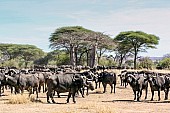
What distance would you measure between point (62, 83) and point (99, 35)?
4305 centimetres

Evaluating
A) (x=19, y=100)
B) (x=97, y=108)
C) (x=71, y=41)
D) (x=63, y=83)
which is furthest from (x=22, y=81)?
(x=71, y=41)

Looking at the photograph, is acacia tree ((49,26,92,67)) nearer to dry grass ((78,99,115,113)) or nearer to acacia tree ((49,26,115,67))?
acacia tree ((49,26,115,67))

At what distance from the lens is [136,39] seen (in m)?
68.1

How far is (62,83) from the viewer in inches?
773

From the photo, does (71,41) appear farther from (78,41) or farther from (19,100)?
(19,100)

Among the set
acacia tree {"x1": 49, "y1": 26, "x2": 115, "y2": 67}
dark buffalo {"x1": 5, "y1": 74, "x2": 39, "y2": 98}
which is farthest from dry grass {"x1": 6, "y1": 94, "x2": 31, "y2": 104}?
acacia tree {"x1": 49, "y1": 26, "x2": 115, "y2": 67}

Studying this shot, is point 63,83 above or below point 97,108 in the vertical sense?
above

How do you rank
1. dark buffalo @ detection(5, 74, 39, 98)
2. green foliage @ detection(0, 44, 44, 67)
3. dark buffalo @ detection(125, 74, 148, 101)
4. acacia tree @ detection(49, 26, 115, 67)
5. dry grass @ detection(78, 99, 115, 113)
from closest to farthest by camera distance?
dry grass @ detection(78, 99, 115, 113) → dark buffalo @ detection(5, 74, 39, 98) → dark buffalo @ detection(125, 74, 148, 101) → acacia tree @ detection(49, 26, 115, 67) → green foliage @ detection(0, 44, 44, 67)

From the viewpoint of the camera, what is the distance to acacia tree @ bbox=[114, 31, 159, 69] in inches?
2660

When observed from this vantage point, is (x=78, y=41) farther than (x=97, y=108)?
Yes

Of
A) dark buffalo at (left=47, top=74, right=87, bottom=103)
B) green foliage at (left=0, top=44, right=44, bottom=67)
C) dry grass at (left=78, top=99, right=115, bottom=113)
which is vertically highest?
green foliage at (left=0, top=44, right=44, bottom=67)

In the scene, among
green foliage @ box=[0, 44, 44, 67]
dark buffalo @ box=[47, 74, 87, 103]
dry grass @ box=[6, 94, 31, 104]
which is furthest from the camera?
green foliage @ box=[0, 44, 44, 67]

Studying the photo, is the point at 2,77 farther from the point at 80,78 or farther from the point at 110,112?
the point at 110,112

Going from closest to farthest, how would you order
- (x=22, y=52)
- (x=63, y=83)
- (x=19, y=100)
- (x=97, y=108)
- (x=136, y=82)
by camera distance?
(x=97, y=108) → (x=19, y=100) → (x=63, y=83) → (x=136, y=82) → (x=22, y=52)
